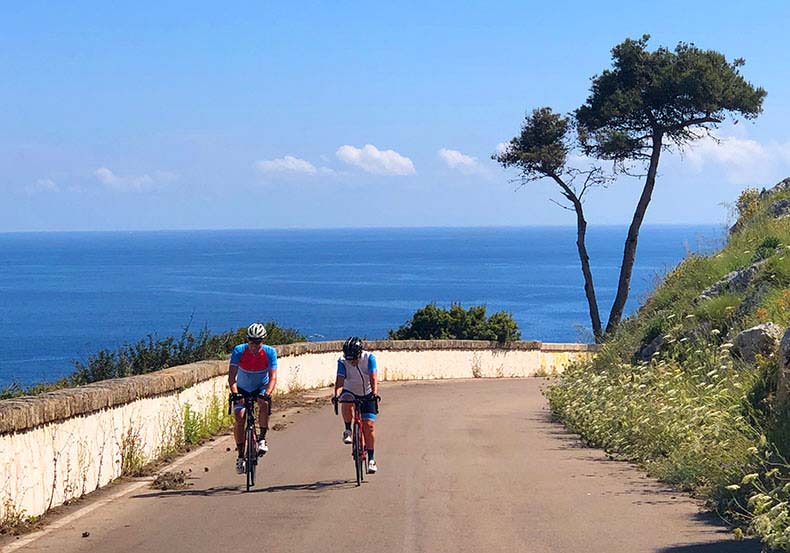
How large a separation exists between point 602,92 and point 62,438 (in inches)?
1474

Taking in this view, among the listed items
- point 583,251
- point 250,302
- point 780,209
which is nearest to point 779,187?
point 780,209

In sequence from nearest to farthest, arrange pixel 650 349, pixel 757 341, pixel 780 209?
pixel 757 341
pixel 650 349
pixel 780 209

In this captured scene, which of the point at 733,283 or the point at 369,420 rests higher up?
the point at 733,283

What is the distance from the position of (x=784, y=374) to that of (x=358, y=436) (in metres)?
4.58

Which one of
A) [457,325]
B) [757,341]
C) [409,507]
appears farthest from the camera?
[457,325]

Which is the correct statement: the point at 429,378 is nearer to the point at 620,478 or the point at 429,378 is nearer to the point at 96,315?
the point at 620,478

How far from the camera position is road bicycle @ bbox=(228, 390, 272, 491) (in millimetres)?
12484

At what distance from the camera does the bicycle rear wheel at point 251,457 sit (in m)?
12.5

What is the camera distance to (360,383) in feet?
43.1

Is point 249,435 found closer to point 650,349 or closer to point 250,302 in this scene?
point 650,349

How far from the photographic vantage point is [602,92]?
45.8m

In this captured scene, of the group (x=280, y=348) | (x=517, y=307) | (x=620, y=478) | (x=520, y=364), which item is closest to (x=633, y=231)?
(x=520, y=364)

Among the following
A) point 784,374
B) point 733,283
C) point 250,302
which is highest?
point 733,283

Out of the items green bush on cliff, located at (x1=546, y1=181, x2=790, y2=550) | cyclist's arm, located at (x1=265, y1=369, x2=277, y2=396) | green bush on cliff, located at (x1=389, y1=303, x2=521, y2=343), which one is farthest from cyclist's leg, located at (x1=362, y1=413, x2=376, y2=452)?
green bush on cliff, located at (x1=389, y1=303, x2=521, y2=343)
